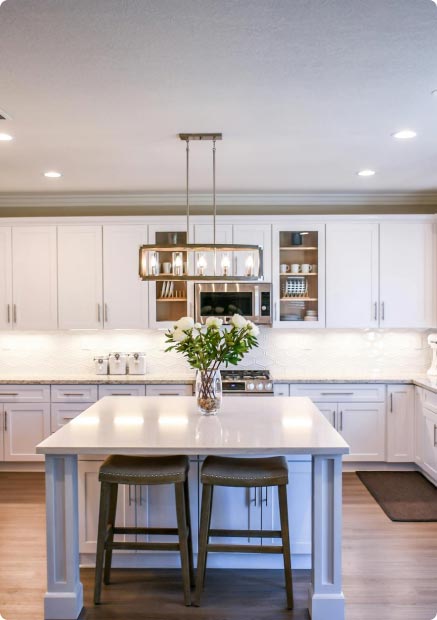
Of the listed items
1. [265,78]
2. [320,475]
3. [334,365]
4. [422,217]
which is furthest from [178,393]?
[265,78]

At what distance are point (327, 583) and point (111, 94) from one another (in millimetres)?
2676

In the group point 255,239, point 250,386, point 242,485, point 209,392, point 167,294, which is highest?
point 255,239

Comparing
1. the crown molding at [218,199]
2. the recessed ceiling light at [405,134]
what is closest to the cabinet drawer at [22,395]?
the crown molding at [218,199]

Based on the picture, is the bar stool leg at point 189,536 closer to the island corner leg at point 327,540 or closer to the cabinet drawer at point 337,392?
the island corner leg at point 327,540

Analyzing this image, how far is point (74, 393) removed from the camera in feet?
16.6

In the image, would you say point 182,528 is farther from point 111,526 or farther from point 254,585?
point 254,585

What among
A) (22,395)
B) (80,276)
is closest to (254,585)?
(22,395)

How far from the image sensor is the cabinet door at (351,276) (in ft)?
17.2

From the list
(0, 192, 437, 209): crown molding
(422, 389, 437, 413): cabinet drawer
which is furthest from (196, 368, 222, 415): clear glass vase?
(0, 192, 437, 209): crown molding

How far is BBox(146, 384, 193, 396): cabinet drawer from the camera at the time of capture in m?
5.04

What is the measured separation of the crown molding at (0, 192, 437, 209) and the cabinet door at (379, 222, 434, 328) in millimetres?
376

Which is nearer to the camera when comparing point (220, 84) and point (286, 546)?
point (220, 84)

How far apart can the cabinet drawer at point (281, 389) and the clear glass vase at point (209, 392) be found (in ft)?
5.98

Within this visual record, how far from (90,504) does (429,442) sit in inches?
119
